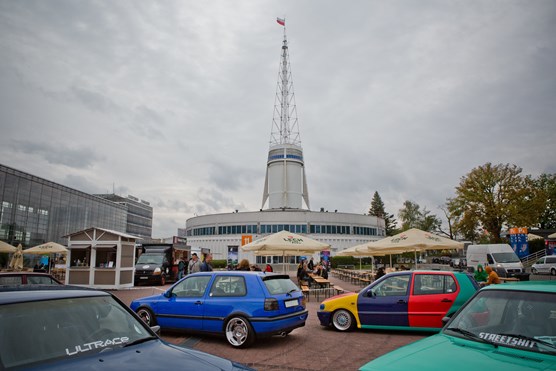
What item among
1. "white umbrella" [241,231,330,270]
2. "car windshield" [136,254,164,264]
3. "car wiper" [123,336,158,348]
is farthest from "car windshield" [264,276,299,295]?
"car windshield" [136,254,164,264]

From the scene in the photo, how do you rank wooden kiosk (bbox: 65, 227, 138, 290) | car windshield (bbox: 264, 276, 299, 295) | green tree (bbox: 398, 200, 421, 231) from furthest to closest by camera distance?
green tree (bbox: 398, 200, 421, 231) < wooden kiosk (bbox: 65, 227, 138, 290) < car windshield (bbox: 264, 276, 299, 295)

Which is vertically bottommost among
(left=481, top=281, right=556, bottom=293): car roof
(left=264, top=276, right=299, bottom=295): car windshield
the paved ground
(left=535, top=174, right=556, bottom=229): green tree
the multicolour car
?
the paved ground

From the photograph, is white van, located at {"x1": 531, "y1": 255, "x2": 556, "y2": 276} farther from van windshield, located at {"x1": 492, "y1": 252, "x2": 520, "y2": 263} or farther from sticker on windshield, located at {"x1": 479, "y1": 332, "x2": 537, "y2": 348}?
sticker on windshield, located at {"x1": 479, "y1": 332, "x2": 537, "y2": 348}

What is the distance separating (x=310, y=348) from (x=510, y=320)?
4.88 meters

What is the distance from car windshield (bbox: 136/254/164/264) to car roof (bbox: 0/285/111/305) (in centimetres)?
2364

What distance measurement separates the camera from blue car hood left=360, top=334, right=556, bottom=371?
3.05 meters

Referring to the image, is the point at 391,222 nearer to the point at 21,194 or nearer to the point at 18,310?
the point at 21,194

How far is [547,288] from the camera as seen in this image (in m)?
3.87

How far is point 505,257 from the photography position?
95.5 feet

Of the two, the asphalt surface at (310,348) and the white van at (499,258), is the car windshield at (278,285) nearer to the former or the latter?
the asphalt surface at (310,348)

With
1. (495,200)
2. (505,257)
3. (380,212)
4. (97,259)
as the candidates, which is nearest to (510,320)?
(97,259)

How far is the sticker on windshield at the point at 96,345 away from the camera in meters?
3.06

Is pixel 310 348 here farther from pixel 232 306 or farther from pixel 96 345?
pixel 96 345

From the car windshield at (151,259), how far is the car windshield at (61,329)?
23.8 metres
